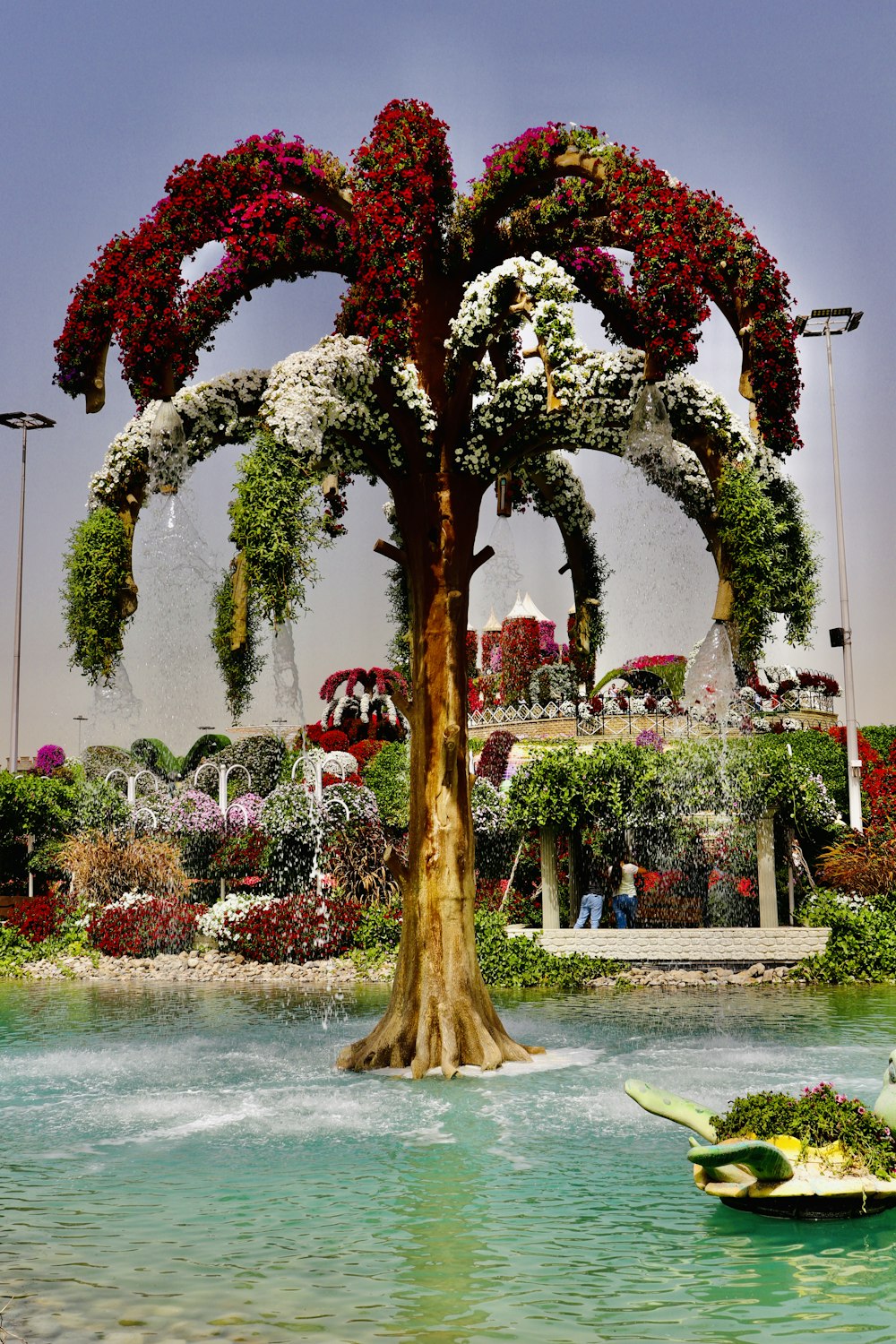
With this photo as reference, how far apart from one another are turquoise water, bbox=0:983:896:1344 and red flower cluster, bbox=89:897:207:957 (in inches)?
355

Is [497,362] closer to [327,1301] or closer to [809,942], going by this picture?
[327,1301]

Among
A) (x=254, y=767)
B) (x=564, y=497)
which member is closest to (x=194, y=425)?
(x=564, y=497)

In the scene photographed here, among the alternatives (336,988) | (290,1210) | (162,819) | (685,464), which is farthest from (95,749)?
(290,1210)

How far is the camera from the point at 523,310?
31.4 ft

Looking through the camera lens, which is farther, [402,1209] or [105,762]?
[105,762]

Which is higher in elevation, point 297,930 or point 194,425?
point 194,425

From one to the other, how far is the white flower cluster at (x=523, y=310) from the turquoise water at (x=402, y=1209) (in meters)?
5.48

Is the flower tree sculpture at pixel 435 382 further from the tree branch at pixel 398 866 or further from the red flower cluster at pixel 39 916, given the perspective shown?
the red flower cluster at pixel 39 916

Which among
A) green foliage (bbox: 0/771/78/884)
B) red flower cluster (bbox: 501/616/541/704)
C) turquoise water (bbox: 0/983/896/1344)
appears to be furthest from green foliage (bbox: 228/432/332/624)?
red flower cluster (bbox: 501/616/541/704)

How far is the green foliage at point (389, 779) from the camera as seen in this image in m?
25.9

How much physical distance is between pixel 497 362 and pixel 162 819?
15.4 meters

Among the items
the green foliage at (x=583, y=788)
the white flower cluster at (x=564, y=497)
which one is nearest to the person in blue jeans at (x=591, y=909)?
the green foliage at (x=583, y=788)

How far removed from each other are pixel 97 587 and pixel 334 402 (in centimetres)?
243

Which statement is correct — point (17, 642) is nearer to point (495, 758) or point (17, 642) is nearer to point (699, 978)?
point (495, 758)
